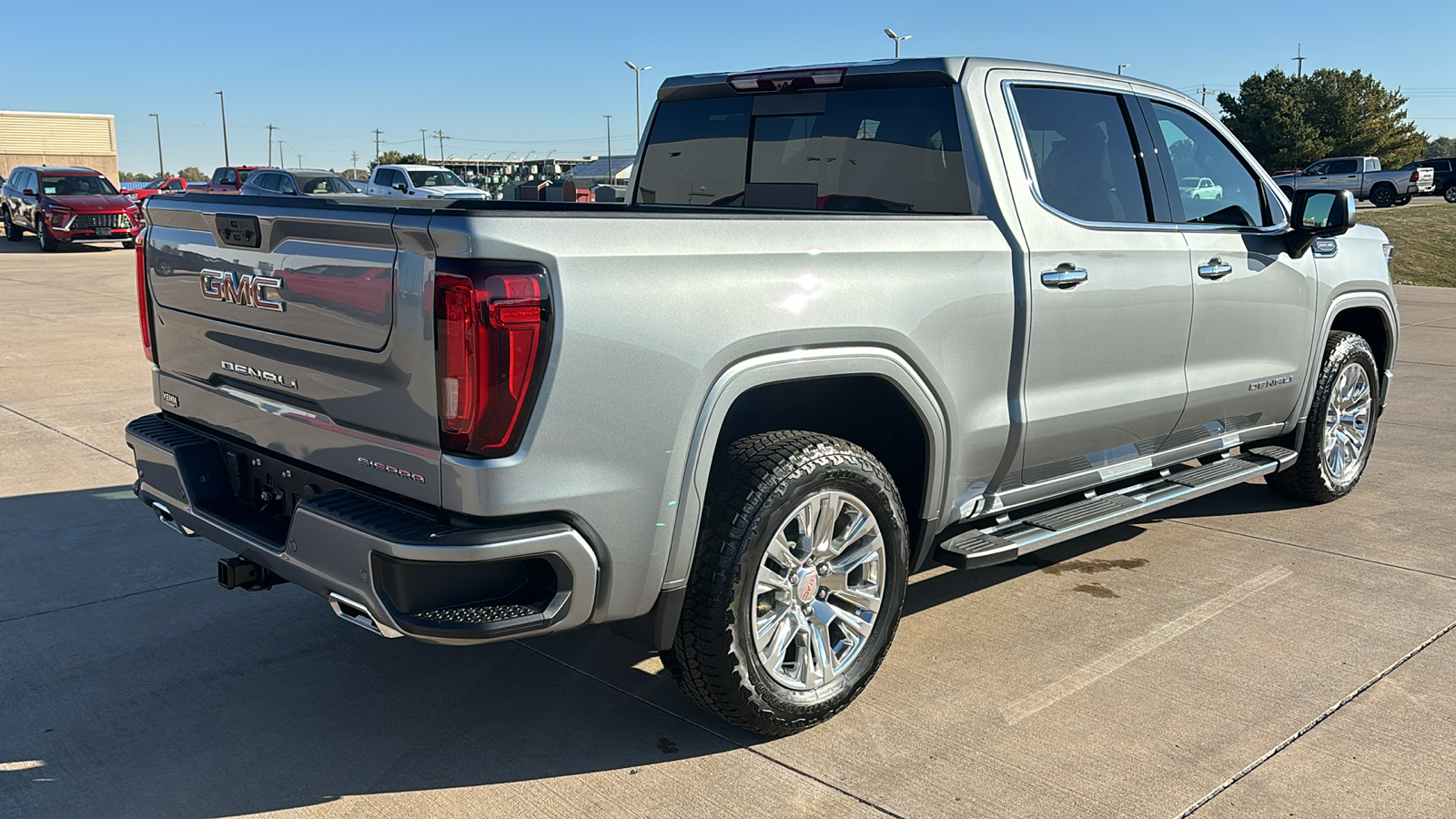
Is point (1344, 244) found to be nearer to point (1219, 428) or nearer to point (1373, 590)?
point (1219, 428)

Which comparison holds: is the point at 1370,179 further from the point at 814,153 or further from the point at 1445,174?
the point at 814,153

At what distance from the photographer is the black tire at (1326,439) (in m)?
5.69

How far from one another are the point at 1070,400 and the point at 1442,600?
70.7 inches

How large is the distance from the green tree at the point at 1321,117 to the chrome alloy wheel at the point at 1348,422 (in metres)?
65.6

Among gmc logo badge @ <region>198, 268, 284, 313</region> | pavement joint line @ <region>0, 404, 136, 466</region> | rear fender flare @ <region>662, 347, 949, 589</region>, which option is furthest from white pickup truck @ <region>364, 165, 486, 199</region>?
rear fender flare @ <region>662, 347, 949, 589</region>

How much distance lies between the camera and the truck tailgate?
279 centimetres

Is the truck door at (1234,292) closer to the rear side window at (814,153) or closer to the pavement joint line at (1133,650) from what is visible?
the pavement joint line at (1133,650)

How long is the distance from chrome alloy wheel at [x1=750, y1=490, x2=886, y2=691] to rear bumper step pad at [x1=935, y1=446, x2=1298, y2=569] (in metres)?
0.39

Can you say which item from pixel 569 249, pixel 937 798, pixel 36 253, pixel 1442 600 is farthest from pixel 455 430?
pixel 36 253

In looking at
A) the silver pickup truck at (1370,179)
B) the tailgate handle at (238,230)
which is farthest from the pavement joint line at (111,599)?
the silver pickup truck at (1370,179)

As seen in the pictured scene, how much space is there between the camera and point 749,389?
10.7 feet

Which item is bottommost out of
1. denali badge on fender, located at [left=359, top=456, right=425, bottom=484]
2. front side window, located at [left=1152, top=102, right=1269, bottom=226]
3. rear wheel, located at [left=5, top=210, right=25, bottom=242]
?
rear wheel, located at [left=5, top=210, right=25, bottom=242]

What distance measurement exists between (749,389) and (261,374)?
1.37 meters

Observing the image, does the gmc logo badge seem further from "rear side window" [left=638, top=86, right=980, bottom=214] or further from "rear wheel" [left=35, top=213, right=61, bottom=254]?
"rear wheel" [left=35, top=213, right=61, bottom=254]
